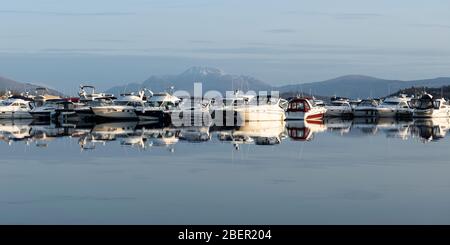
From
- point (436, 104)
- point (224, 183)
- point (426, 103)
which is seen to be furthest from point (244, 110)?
point (224, 183)

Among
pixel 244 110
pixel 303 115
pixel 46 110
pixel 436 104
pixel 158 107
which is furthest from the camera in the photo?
pixel 436 104

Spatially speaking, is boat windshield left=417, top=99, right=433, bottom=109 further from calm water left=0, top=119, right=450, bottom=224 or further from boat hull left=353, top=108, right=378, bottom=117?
calm water left=0, top=119, right=450, bottom=224

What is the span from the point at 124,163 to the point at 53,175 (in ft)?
10.7

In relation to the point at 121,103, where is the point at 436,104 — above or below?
below

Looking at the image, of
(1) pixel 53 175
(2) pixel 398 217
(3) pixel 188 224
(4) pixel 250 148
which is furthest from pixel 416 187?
(4) pixel 250 148

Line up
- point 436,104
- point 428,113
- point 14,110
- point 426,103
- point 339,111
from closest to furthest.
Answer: point 14,110, point 428,113, point 426,103, point 436,104, point 339,111

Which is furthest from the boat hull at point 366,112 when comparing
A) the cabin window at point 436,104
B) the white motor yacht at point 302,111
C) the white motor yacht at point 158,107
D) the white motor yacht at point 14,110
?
the white motor yacht at point 14,110

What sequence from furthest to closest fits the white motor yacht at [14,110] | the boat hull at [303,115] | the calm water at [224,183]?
1. the white motor yacht at [14,110]
2. the boat hull at [303,115]
3. the calm water at [224,183]

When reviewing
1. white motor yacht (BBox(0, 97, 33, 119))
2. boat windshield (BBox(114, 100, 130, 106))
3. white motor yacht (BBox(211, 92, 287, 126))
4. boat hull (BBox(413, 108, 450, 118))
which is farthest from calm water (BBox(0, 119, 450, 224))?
boat hull (BBox(413, 108, 450, 118))

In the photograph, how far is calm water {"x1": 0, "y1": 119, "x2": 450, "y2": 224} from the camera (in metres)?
14.4

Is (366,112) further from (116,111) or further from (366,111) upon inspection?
(116,111)

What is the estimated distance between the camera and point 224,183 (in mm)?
18922

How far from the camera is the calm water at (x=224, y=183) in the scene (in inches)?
567

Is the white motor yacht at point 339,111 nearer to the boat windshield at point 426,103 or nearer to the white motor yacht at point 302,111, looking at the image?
the boat windshield at point 426,103
